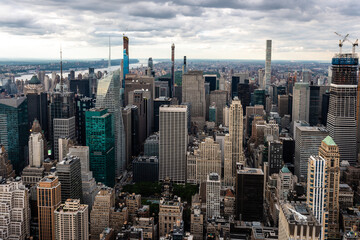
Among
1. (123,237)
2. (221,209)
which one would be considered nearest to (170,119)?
(221,209)

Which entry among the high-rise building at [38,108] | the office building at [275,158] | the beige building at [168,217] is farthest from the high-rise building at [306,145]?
the high-rise building at [38,108]

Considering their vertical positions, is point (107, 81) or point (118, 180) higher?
point (107, 81)

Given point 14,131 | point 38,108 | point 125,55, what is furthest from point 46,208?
point 125,55

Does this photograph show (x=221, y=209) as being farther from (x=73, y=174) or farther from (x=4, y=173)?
(x=4, y=173)

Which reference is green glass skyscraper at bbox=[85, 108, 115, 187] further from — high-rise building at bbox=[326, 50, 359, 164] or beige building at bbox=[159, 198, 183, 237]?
high-rise building at bbox=[326, 50, 359, 164]

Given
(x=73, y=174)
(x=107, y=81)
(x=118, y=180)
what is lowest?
(x=118, y=180)

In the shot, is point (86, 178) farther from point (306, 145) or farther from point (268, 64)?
point (268, 64)
